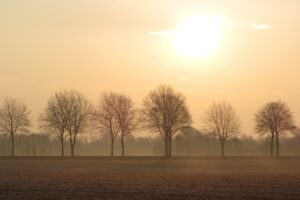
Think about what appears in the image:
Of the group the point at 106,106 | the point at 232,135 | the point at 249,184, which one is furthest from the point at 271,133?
the point at 249,184

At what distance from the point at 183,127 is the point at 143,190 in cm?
6776

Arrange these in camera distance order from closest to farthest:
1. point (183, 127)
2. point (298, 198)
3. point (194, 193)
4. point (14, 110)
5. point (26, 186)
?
1. point (298, 198)
2. point (194, 193)
3. point (26, 186)
4. point (183, 127)
5. point (14, 110)

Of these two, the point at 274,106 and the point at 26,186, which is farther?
the point at 274,106

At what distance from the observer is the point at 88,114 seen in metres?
108

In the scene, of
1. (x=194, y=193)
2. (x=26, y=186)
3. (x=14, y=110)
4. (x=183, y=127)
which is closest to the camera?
(x=194, y=193)

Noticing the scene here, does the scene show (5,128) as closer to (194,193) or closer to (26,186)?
(26,186)

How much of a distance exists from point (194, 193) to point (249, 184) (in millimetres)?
8165

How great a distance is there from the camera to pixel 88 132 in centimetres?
10675

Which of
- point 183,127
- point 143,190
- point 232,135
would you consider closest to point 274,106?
point 232,135

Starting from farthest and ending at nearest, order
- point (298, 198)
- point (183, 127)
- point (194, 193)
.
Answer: point (183, 127), point (194, 193), point (298, 198)

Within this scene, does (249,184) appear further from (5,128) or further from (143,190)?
(5,128)

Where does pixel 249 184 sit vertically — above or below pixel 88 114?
below

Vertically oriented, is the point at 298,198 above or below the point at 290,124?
below

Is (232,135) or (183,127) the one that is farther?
(232,135)
